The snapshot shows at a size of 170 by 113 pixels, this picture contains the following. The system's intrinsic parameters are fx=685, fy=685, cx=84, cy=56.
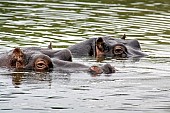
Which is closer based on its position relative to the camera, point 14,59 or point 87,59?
point 14,59

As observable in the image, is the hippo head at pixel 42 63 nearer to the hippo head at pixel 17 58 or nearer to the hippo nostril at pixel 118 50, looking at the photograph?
the hippo head at pixel 17 58

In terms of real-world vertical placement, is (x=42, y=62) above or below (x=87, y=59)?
above

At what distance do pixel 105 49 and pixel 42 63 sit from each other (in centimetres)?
390

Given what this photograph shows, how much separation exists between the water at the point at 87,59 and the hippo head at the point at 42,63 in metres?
0.16

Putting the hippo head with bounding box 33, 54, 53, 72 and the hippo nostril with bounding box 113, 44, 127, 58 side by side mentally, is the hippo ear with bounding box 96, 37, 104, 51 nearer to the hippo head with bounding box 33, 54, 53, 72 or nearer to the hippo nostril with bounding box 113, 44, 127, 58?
the hippo nostril with bounding box 113, 44, 127, 58

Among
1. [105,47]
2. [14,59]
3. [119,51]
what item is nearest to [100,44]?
[105,47]

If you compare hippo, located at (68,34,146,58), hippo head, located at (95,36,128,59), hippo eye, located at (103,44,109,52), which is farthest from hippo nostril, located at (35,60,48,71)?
hippo eye, located at (103,44,109,52)

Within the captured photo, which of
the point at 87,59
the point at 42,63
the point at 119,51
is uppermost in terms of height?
the point at 42,63

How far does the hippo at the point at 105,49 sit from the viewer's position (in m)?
15.2

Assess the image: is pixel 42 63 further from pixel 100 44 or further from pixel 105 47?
pixel 105 47

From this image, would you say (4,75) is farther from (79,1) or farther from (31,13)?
(79,1)

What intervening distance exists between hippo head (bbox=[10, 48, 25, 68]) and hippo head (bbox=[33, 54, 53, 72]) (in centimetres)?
28

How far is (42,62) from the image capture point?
11.8 m

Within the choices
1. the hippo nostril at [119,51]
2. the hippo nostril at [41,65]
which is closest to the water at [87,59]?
the hippo nostril at [41,65]
